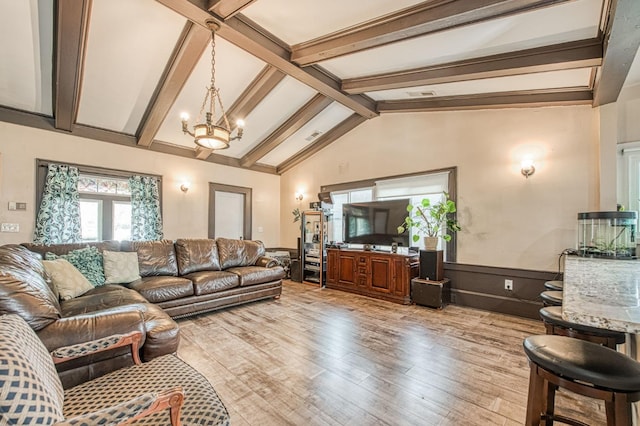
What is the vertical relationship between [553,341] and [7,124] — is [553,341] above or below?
below

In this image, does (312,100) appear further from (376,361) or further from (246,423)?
(246,423)

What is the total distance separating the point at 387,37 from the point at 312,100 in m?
2.47

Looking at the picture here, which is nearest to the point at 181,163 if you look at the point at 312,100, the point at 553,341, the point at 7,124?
the point at 7,124

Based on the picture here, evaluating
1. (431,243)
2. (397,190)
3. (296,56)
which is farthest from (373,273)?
(296,56)

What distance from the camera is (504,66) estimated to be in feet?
10.00

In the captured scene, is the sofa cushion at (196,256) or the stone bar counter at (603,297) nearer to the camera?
the stone bar counter at (603,297)

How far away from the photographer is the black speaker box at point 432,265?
4.31 meters

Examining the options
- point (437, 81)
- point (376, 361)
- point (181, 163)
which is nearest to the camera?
point (376, 361)

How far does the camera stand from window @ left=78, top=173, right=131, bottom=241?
4.79 meters

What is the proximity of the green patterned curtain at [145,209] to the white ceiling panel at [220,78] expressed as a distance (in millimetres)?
1041

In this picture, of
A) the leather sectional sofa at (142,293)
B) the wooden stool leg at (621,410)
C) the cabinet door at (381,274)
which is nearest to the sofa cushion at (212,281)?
the leather sectional sofa at (142,293)

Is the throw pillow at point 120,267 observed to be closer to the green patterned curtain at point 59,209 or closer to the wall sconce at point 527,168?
the green patterned curtain at point 59,209

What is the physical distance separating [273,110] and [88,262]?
369 cm

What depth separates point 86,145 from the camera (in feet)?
15.6
